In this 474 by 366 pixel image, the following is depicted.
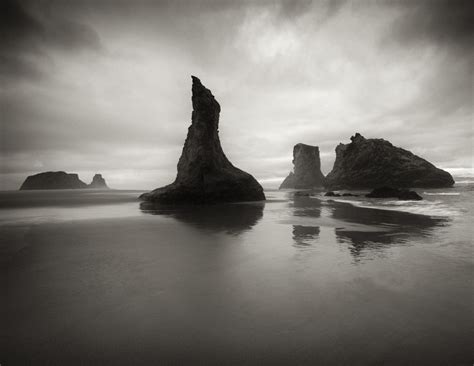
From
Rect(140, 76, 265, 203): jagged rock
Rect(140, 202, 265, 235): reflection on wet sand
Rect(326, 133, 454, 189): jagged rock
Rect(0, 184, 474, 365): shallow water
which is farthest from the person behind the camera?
Rect(326, 133, 454, 189): jagged rock

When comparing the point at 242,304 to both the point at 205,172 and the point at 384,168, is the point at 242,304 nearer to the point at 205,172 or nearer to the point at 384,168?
the point at 205,172

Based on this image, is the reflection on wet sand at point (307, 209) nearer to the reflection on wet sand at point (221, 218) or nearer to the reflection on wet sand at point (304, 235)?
the reflection on wet sand at point (221, 218)

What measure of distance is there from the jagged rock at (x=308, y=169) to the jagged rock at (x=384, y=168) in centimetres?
4780

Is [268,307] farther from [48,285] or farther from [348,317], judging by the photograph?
[48,285]

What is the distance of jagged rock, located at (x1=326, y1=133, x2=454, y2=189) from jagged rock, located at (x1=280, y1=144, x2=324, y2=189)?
157ft

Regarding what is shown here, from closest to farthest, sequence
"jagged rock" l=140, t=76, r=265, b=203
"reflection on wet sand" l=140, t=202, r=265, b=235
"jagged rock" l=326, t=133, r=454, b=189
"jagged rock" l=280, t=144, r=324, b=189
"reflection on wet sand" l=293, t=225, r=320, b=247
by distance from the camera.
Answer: "reflection on wet sand" l=293, t=225, r=320, b=247 → "reflection on wet sand" l=140, t=202, r=265, b=235 → "jagged rock" l=140, t=76, r=265, b=203 → "jagged rock" l=326, t=133, r=454, b=189 → "jagged rock" l=280, t=144, r=324, b=189

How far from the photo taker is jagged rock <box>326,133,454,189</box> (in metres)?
74.5

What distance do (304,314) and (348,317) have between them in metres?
0.71

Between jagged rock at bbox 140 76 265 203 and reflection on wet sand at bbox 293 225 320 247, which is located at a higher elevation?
jagged rock at bbox 140 76 265 203

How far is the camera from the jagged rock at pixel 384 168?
244 ft

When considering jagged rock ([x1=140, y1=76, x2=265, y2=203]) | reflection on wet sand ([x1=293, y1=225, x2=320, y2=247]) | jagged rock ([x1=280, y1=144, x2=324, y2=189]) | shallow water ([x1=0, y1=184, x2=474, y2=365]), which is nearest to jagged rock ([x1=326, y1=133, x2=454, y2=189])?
jagged rock ([x1=280, y1=144, x2=324, y2=189])

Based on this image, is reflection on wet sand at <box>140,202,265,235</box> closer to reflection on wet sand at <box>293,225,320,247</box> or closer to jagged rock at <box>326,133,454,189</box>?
reflection on wet sand at <box>293,225,320,247</box>

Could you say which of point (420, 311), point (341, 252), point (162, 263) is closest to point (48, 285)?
point (162, 263)

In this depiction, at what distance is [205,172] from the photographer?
31.7m
